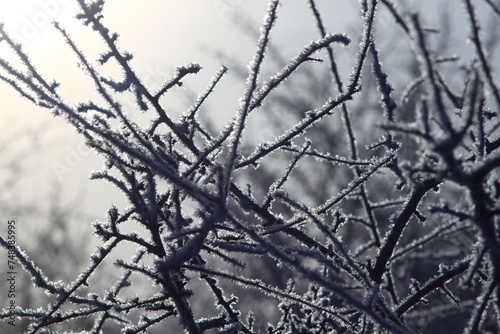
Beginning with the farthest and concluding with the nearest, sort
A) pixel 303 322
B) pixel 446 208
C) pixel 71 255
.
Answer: pixel 71 255, pixel 303 322, pixel 446 208

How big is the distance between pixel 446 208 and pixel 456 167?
0.15m

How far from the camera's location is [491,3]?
96cm

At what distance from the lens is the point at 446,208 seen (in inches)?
29.6

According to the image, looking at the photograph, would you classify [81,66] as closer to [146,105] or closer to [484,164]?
[146,105]

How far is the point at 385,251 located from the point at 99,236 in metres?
0.78

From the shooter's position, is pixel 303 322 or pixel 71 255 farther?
pixel 71 255

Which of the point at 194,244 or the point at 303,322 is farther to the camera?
the point at 303,322

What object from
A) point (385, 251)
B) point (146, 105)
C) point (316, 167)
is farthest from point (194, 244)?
point (316, 167)

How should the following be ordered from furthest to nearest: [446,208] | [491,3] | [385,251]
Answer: [385,251], [491,3], [446,208]

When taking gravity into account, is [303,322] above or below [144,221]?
below

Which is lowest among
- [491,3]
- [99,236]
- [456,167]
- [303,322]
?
[456,167]

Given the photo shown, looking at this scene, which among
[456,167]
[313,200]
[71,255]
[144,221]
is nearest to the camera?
[456,167]

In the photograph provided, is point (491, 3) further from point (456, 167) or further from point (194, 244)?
point (194, 244)

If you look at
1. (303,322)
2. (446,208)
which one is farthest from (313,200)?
(446,208)
